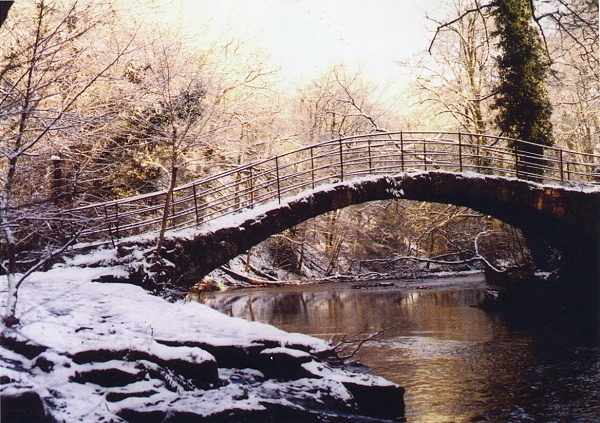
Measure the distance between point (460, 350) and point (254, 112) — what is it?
1477cm

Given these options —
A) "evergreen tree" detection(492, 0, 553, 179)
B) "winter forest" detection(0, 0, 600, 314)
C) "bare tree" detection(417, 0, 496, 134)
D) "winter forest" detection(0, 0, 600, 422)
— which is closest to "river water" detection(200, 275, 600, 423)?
"winter forest" detection(0, 0, 600, 422)

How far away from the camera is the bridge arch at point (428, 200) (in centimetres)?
1181

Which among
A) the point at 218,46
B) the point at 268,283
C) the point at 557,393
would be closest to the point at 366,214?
the point at 268,283

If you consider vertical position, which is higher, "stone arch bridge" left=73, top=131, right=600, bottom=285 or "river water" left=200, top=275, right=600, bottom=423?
"stone arch bridge" left=73, top=131, right=600, bottom=285

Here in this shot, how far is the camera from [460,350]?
416 inches

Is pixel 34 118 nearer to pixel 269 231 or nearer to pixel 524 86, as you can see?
pixel 269 231

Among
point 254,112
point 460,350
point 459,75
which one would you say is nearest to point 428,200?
point 460,350

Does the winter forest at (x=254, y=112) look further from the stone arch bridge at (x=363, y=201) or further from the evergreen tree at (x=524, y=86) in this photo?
the stone arch bridge at (x=363, y=201)

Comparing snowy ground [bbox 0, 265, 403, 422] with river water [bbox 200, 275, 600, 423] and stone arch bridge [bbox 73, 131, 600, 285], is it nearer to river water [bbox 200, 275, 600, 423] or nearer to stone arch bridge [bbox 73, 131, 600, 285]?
river water [bbox 200, 275, 600, 423]

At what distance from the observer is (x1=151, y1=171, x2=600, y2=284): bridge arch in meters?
11.8

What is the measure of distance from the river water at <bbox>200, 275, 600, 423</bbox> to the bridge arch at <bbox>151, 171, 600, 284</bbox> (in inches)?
96.5

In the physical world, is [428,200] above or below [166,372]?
above

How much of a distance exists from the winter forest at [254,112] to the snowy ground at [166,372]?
4.82 feet

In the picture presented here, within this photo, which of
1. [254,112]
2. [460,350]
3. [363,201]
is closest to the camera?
[460,350]
